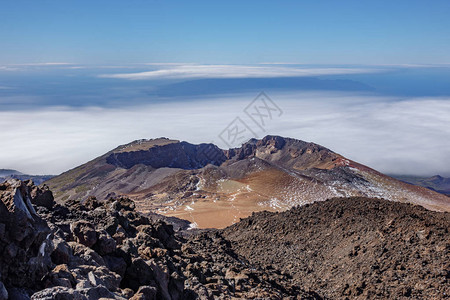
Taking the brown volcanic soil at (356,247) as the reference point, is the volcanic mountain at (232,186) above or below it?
below

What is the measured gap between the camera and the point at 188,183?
39469mm

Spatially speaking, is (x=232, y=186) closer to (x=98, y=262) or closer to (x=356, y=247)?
(x=356, y=247)

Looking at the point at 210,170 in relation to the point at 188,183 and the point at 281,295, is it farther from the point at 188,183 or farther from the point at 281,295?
the point at 281,295

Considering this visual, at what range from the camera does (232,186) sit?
37.0m

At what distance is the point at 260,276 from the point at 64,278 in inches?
281

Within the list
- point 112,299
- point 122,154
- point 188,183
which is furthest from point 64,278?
point 122,154

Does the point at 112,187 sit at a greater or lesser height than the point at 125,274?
lesser

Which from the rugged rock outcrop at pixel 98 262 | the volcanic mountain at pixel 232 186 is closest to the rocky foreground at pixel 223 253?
the rugged rock outcrop at pixel 98 262

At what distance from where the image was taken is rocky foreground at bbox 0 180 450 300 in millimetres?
5484

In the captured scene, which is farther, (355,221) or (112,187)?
(112,187)

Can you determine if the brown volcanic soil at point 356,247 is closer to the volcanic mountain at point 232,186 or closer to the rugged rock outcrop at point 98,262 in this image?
the rugged rock outcrop at point 98,262

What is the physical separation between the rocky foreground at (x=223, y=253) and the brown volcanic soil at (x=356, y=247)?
0.04 meters

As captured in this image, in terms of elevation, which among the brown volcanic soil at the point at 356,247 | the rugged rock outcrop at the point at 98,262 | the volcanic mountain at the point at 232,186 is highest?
the rugged rock outcrop at the point at 98,262

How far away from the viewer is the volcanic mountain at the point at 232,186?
3141 centimetres
